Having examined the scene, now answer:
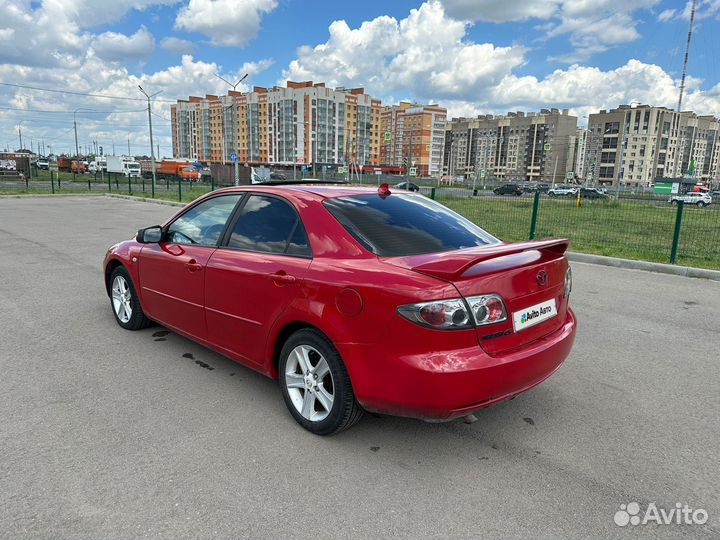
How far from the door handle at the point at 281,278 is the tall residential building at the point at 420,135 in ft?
374

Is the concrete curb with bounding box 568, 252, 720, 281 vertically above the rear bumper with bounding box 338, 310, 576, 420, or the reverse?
the rear bumper with bounding box 338, 310, 576, 420

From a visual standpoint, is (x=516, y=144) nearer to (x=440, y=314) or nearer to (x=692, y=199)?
(x=692, y=199)

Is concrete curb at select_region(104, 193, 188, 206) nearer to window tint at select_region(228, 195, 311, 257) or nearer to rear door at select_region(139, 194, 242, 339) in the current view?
rear door at select_region(139, 194, 242, 339)

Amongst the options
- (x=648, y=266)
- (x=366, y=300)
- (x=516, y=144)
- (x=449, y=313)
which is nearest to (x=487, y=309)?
(x=449, y=313)

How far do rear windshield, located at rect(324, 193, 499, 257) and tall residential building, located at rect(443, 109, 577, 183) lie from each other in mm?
126837

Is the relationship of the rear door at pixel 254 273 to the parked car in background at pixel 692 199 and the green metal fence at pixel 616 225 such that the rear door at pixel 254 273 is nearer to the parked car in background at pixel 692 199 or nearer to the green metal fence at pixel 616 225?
the green metal fence at pixel 616 225

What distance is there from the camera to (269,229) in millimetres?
3615

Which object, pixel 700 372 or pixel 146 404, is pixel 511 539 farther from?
pixel 700 372

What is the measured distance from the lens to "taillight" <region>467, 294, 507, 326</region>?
8.77 feet

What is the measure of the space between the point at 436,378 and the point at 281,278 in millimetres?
1212

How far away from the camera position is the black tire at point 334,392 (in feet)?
9.68

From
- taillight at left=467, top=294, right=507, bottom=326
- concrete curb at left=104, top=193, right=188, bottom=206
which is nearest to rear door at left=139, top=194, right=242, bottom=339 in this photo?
taillight at left=467, top=294, right=507, bottom=326

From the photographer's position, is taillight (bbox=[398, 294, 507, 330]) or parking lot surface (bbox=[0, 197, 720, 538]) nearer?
parking lot surface (bbox=[0, 197, 720, 538])

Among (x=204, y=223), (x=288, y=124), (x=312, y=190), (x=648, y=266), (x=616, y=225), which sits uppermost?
(x=288, y=124)
